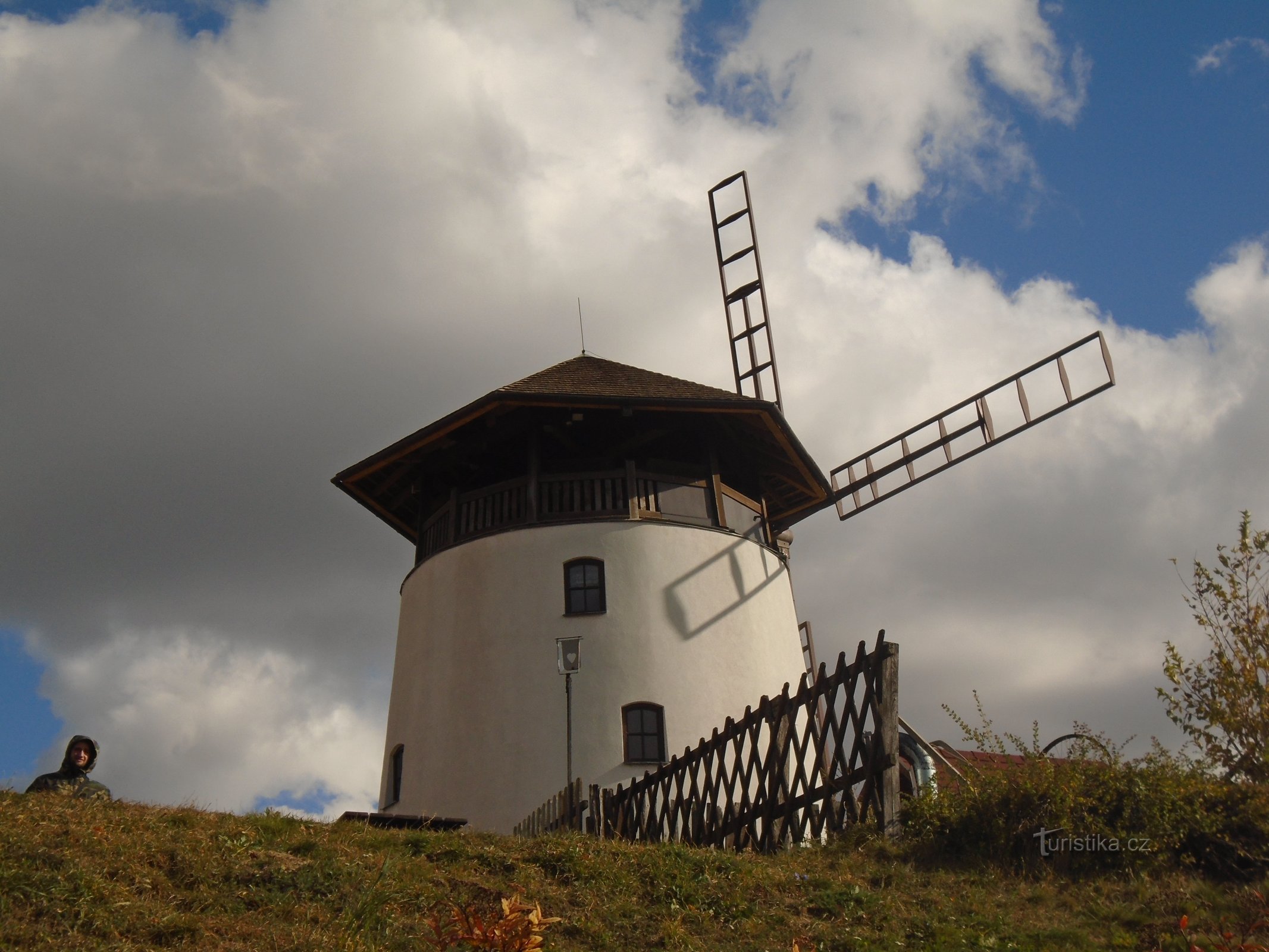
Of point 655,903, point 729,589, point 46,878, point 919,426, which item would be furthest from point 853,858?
point 919,426

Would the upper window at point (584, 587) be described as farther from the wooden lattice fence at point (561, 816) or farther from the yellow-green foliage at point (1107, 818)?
the yellow-green foliage at point (1107, 818)

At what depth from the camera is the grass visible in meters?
7.02

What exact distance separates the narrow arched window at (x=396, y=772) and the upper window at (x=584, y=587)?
11.7ft

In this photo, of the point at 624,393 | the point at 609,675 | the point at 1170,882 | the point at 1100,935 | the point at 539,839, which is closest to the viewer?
the point at 1100,935

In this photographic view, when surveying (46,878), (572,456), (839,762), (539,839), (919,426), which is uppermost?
(919,426)

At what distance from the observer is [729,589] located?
18.9 m

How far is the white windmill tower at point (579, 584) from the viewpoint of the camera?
Answer: 676 inches

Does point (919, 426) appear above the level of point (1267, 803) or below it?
above

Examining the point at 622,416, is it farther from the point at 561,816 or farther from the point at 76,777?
the point at 76,777

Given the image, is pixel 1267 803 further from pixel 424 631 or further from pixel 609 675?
pixel 424 631

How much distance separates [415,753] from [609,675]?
11.1 feet

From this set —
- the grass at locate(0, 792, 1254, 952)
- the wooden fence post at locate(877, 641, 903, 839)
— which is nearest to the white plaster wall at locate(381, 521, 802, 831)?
the wooden fence post at locate(877, 641, 903, 839)

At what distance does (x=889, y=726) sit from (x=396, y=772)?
10.0 m

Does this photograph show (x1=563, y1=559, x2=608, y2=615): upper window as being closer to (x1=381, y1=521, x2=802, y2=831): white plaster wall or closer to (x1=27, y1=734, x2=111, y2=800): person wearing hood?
(x1=381, y1=521, x2=802, y2=831): white plaster wall
